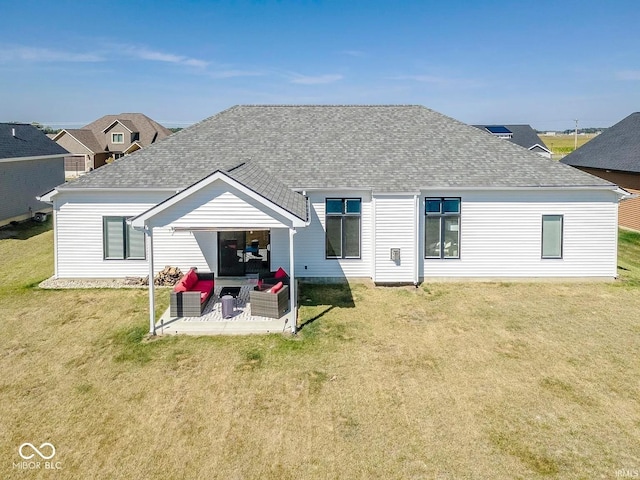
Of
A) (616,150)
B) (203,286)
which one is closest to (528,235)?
(203,286)

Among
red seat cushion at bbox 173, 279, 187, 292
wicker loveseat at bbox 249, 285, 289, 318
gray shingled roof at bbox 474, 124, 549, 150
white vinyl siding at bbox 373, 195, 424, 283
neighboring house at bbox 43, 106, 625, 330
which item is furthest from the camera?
gray shingled roof at bbox 474, 124, 549, 150

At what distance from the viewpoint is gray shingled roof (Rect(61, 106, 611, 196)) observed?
17109 millimetres

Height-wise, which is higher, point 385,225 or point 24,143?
point 24,143

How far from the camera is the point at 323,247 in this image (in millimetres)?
17234

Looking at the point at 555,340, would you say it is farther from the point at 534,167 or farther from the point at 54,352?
the point at 54,352

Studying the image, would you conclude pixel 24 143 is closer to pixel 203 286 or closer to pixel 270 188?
pixel 203 286

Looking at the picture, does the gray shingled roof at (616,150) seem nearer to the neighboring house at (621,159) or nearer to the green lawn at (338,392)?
the neighboring house at (621,159)

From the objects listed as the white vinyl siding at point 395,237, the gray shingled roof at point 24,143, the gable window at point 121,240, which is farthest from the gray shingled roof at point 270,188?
the gray shingled roof at point 24,143

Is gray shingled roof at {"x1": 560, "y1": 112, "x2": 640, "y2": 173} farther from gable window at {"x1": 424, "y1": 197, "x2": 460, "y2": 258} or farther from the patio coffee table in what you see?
the patio coffee table

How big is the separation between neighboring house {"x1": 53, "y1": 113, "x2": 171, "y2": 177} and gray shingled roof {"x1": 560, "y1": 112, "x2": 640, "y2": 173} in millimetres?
42928

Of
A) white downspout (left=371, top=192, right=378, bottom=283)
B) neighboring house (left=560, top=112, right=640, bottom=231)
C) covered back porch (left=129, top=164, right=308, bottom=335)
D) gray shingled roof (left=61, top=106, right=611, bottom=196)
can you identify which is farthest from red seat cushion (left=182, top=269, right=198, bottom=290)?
neighboring house (left=560, top=112, right=640, bottom=231)

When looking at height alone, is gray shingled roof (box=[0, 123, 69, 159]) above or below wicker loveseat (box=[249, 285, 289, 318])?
above

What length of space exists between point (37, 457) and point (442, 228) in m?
13.7

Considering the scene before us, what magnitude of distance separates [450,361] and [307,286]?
687 centimetres
